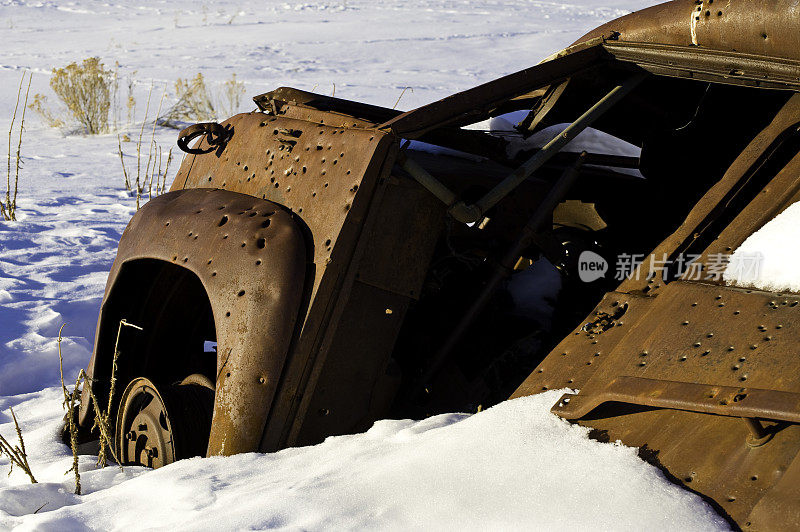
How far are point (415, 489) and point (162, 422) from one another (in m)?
1.21

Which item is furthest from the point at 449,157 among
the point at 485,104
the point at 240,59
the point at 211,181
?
the point at 240,59

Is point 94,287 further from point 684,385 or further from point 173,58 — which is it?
point 173,58

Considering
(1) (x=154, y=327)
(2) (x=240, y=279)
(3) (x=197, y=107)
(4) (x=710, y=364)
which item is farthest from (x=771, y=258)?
(3) (x=197, y=107)

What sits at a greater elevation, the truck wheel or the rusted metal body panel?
the rusted metal body panel

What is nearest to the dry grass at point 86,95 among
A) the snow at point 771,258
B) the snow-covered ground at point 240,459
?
the snow-covered ground at point 240,459

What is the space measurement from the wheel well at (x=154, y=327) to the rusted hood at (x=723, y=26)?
1932 millimetres

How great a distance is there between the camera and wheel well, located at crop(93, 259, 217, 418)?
10.6 ft

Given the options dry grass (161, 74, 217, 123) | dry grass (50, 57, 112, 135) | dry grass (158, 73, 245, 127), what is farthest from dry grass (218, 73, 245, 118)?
dry grass (50, 57, 112, 135)

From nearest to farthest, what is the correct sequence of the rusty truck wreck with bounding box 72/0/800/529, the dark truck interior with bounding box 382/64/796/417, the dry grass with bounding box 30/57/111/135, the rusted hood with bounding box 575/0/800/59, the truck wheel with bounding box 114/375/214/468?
the rusty truck wreck with bounding box 72/0/800/529
the rusted hood with bounding box 575/0/800/59
the truck wheel with bounding box 114/375/214/468
the dark truck interior with bounding box 382/64/796/417
the dry grass with bounding box 30/57/111/135

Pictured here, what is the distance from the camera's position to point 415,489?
1.97 metres

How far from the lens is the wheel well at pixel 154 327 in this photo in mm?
3239

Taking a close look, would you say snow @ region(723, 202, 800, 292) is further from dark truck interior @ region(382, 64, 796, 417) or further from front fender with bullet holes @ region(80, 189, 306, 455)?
front fender with bullet holes @ region(80, 189, 306, 455)

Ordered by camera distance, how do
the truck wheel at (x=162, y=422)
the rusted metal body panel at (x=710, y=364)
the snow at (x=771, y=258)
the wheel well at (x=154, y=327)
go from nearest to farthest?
the rusted metal body panel at (x=710, y=364), the snow at (x=771, y=258), the truck wheel at (x=162, y=422), the wheel well at (x=154, y=327)

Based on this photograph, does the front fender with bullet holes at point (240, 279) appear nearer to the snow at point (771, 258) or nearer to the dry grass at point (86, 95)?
the snow at point (771, 258)
